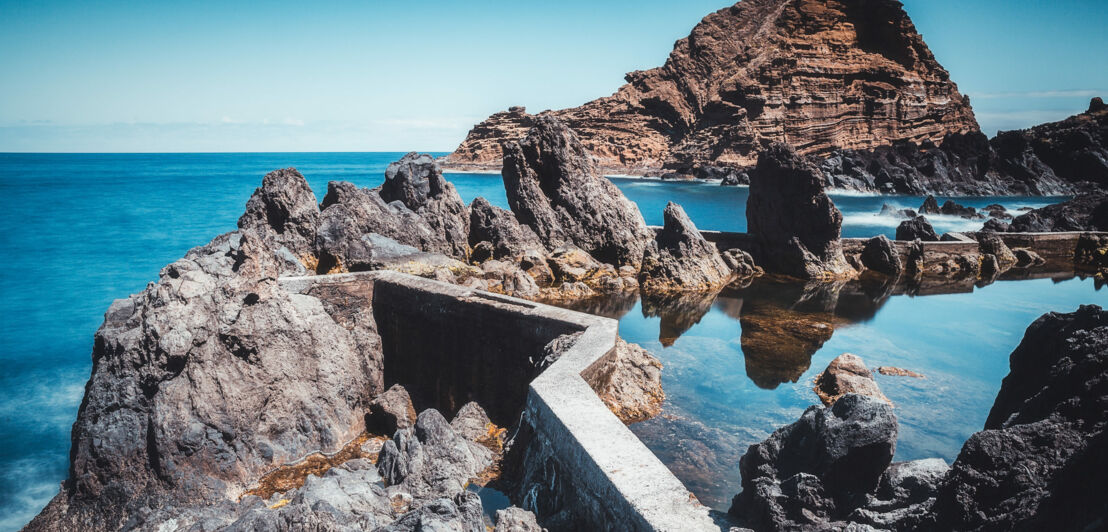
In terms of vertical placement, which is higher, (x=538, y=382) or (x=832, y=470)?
(x=832, y=470)

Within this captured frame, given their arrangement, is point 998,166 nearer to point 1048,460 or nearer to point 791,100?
point 791,100

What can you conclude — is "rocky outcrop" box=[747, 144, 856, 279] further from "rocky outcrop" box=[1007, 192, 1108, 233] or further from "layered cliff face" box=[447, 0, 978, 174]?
"layered cliff face" box=[447, 0, 978, 174]

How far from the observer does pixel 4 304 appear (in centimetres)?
2655

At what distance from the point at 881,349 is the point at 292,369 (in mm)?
13092

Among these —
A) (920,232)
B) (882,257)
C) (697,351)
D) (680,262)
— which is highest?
(920,232)

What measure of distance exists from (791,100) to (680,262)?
7339cm

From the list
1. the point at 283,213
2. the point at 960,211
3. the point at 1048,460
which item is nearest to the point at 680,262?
the point at 283,213

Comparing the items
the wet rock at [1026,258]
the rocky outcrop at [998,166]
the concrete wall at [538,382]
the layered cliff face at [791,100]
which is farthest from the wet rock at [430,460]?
the layered cliff face at [791,100]

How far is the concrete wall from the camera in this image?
4.53 m

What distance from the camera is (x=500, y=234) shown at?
2142 cm

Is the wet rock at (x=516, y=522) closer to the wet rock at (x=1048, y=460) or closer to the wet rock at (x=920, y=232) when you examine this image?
the wet rock at (x=1048, y=460)

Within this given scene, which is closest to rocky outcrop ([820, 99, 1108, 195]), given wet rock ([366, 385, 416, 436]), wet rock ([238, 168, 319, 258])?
wet rock ([238, 168, 319, 258])

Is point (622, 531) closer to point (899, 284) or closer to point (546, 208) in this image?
point (546, 208)

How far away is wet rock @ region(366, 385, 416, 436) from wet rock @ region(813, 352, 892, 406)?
743cm
